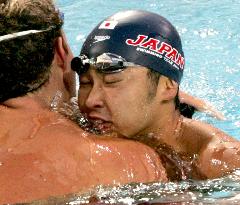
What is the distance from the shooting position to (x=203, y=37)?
312 inches

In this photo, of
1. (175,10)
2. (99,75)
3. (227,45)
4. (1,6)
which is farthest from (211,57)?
(1,6)

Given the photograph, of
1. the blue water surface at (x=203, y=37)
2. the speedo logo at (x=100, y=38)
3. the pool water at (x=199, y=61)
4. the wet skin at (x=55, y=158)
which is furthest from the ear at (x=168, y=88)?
the blue water surface at (x=203, y=37)

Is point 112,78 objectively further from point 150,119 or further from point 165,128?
point 165,128

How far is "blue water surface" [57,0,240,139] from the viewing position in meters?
6.34

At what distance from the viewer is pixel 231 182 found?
332cm

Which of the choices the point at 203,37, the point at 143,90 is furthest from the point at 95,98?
the point at 203,37

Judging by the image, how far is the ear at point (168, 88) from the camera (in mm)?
3984

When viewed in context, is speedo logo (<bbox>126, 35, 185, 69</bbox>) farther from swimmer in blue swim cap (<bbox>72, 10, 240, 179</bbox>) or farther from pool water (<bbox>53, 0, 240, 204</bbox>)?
pool water (<bbox>53, 0, 240, 204</bbox>)

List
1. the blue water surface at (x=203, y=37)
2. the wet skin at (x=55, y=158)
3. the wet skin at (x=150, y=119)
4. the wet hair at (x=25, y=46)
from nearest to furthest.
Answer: the wet skin at (x=55, y=158) → the wet hair at (x=25, y=46) → the wet skin at (x=150, y=119) → the blue water surface at (x=203, y=37)

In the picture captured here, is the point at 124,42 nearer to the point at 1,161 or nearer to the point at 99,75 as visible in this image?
the point at 99,75

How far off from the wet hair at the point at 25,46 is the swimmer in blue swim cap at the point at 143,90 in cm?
57

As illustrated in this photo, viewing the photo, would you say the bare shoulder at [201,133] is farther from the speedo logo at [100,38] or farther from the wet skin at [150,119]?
the speedo logo at [100,38]

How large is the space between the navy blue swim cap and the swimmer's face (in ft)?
0.33

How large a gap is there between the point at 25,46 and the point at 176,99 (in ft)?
5.22
